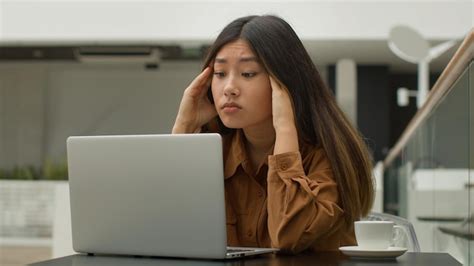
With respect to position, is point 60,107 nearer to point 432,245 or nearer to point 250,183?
point 432,245

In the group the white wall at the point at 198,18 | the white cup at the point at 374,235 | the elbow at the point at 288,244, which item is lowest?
the elbow at the point at 288,244

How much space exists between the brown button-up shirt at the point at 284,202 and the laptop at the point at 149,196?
0.47 ft

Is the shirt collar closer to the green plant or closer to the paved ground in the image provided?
the paved ground

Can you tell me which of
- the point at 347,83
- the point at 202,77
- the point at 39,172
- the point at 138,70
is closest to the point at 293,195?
the point at 202,77

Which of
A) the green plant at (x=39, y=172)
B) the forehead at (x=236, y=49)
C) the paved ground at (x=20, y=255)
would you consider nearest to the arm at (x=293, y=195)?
the forehead at (x=236, y=49)

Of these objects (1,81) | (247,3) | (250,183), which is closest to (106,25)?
(247,3)

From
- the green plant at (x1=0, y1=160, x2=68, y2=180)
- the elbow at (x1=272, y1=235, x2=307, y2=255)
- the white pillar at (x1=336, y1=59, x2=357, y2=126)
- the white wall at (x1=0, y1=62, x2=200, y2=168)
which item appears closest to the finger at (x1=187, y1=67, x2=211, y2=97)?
the elbow at (x1=272, y1=235, x2=307, y2=255)

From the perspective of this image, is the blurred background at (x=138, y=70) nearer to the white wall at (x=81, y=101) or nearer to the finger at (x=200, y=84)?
the white wall at (x=81, y=101)

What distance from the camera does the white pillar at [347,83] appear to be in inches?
482

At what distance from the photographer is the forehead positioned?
5.88ft

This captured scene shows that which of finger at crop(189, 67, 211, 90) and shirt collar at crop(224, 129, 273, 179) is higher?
finger at crop(189, 67, 211, 90)

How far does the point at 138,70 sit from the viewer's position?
42.3 feet

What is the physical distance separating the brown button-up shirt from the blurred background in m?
2.93

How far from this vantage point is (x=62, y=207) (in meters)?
6.43
